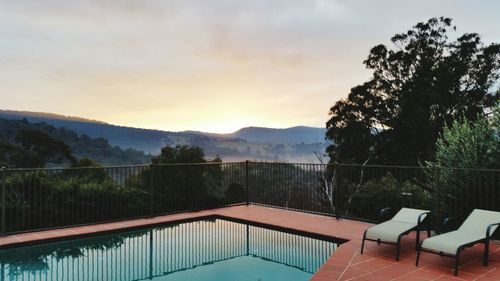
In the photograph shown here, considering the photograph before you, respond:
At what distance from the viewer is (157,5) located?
8.86 metres

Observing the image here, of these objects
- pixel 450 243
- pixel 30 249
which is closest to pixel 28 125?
pixel 30 249

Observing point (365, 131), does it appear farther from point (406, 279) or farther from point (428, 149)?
point (406, 279)

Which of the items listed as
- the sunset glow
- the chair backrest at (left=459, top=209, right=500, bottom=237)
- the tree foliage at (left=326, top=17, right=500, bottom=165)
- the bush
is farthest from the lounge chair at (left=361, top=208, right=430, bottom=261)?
the tree foliage at (left=326, top=17, right=500, bottom=165)

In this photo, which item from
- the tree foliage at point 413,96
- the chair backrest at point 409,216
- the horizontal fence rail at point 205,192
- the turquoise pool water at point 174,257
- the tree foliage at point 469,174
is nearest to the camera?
the turquoise pool water at point 174,257

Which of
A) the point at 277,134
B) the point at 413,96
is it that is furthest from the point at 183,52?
the point at 277,134

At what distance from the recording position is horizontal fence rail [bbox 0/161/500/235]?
21.1 ft

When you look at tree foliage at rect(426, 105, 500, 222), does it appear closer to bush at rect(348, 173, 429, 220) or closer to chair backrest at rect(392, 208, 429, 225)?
chair backrest at rect(392, 208, 429, 225)

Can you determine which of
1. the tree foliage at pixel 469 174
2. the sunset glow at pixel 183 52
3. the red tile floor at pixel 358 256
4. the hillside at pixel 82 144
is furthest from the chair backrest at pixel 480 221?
the hillside at pixel 82 144

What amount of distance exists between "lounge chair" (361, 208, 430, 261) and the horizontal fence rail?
1069mm

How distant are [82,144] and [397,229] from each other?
69.2 feet

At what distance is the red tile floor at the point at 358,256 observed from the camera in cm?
452

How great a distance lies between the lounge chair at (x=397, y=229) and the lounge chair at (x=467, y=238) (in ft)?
1.20

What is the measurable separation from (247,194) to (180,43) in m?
4.22

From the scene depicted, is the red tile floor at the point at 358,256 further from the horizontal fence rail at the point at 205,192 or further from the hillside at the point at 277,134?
the hillside at the point at 277,134
